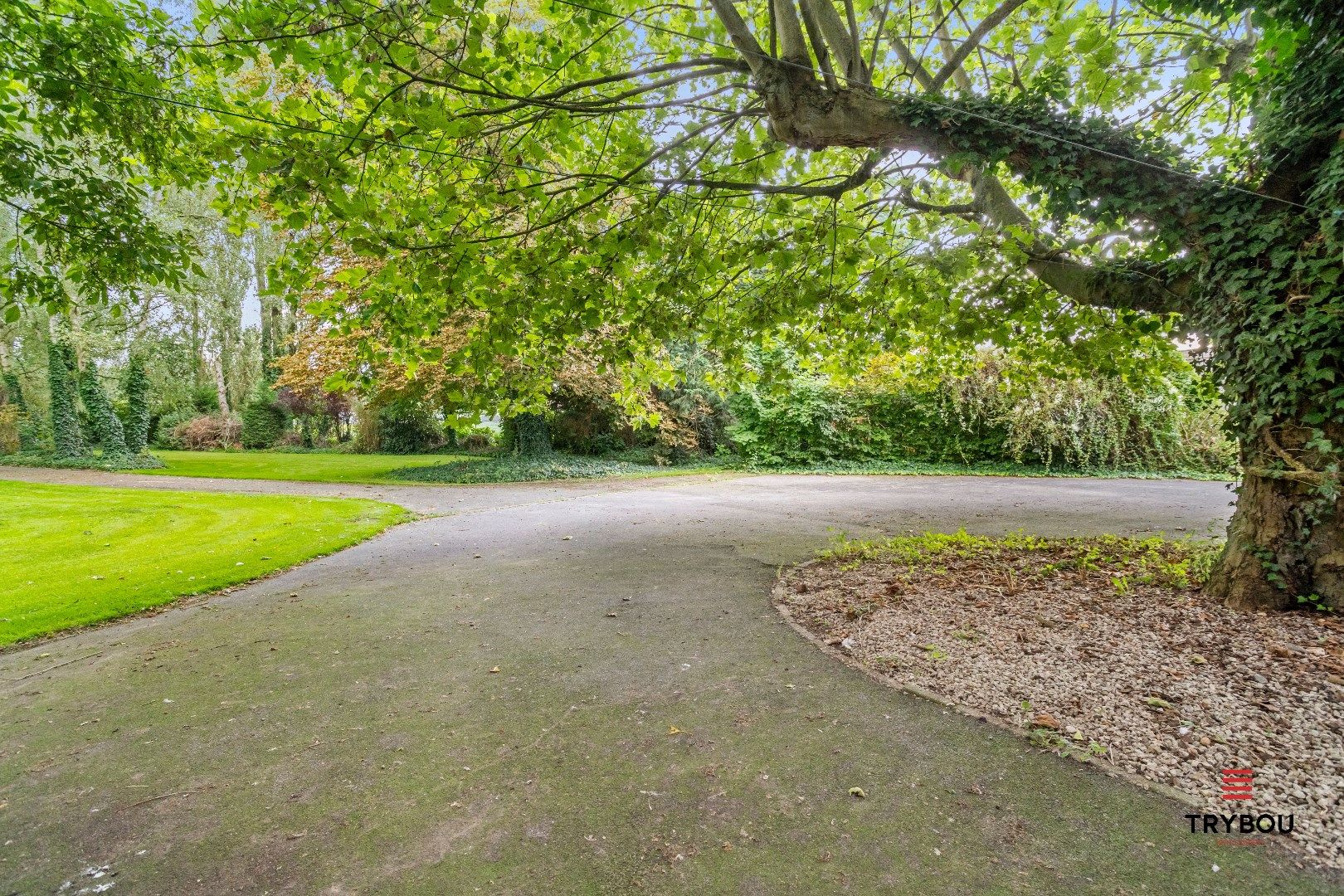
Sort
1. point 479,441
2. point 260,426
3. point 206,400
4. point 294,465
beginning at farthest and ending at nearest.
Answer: point 206,400, point 260,426, point 479,441, point 294,465

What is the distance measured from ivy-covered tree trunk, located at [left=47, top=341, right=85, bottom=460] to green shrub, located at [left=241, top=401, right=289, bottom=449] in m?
7.52

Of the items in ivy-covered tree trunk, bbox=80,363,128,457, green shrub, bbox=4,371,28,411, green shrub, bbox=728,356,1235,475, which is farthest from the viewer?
green shrub, bbox=4,371,28,411

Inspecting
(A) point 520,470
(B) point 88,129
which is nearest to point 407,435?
(A) point 520,470

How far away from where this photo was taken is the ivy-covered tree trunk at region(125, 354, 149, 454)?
61.8 ft

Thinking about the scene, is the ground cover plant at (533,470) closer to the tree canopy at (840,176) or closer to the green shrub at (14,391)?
the tree canopy at (840,176)

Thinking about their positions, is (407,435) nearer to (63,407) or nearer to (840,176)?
(63,407)

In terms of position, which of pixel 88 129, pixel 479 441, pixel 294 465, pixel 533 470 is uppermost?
pixel 88 129

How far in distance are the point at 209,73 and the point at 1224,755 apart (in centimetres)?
723

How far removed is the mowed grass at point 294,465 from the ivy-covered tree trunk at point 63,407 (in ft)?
7.60

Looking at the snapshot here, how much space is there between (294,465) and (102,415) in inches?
212

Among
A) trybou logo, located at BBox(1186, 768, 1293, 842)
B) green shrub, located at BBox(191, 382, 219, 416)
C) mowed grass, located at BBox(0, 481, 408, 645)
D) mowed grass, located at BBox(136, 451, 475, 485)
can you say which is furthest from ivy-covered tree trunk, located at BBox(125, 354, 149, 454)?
trybou logo, located at BBox(1186, 768, 1293, 842)

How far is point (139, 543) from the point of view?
7469mm

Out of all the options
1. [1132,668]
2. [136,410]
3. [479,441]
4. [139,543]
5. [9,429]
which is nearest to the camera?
[1132,668]

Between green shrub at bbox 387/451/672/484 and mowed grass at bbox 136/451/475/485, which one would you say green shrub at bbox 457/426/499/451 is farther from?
green shrub at bbox 387/451/672/484
